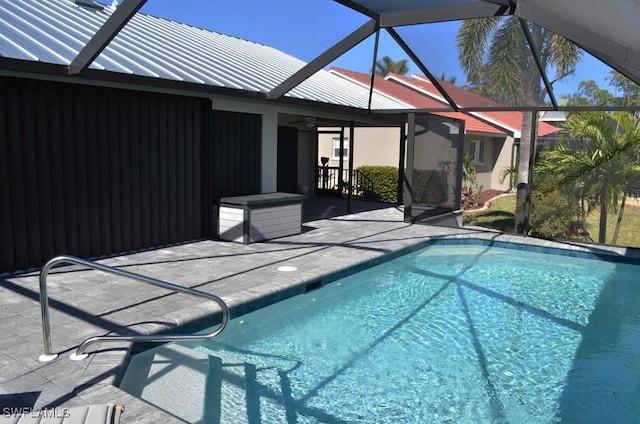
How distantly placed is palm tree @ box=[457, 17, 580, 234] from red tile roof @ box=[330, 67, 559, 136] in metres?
0.44

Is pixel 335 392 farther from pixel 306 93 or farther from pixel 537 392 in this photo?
pixel 306 93

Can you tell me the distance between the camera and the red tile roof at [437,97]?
33.7 feet

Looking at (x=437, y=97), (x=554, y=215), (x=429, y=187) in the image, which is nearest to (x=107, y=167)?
(x=429, y=187)

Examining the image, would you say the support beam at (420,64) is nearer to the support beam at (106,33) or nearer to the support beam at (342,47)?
the support beam at (342,47)

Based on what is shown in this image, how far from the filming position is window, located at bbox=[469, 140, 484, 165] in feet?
Result: 65.0

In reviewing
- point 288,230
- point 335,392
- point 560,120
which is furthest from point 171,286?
point 560,120

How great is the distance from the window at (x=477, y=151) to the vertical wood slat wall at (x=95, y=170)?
13746 mm

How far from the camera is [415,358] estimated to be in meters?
5.22

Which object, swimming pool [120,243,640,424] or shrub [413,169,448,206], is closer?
swimming pool [120,243,640,424]

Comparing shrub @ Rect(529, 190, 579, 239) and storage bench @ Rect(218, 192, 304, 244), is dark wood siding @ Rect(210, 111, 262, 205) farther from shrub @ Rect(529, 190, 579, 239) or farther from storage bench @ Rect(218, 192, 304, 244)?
shrub @ Rect(529, 190, 579, 239)

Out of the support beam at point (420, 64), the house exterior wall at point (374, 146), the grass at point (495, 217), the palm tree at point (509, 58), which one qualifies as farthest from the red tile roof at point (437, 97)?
the grass at point (495, 217)

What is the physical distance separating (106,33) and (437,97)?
8.24m

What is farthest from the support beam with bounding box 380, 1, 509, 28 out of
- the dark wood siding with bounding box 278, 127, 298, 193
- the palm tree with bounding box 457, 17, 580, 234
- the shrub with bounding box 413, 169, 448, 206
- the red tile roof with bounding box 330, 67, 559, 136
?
the dark wood siding with bounding box 278, 127, 298, 193

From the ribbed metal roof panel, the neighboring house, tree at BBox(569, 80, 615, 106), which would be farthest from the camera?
the neighboring house
